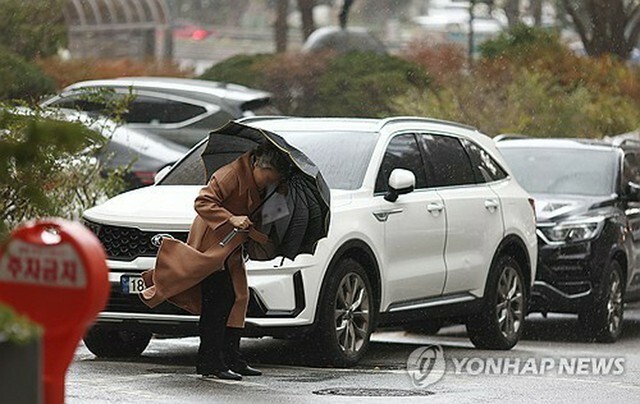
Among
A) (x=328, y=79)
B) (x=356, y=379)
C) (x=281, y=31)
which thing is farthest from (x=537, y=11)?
(x=356, y=379)

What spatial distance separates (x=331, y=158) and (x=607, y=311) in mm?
3569

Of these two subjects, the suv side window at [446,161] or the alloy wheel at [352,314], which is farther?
the suv side window at [446,161]

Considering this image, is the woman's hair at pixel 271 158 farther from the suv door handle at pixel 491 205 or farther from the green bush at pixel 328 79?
the green bush at pixel 328 79

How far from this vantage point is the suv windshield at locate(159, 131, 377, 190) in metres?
11.5

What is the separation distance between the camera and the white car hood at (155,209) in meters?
10.5

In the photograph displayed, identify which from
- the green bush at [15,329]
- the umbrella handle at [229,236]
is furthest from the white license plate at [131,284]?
the green bush at [15,329]

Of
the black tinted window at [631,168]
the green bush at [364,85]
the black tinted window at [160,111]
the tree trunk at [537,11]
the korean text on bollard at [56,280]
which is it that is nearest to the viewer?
the korean text on bollard at [56,280]

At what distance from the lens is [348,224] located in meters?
10.9

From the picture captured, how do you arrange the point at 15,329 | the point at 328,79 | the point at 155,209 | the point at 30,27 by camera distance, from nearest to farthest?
the point at 15,329, the point at 155,209, the point at 30,27, the point at 328,79

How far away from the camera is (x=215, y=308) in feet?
32.5

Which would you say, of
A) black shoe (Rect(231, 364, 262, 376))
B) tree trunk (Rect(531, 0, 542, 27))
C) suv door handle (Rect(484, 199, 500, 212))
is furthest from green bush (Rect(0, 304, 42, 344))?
tree trunk (Rect(531, 0, 542, 27))

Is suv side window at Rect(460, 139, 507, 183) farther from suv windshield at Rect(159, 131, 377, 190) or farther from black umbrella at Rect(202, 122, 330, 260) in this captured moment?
black umbrella at Rect(202, 122, 330, 260)

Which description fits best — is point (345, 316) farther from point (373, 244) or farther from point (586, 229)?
point (586, 229)

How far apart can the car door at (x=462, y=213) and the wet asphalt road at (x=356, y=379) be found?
2.03 ft
